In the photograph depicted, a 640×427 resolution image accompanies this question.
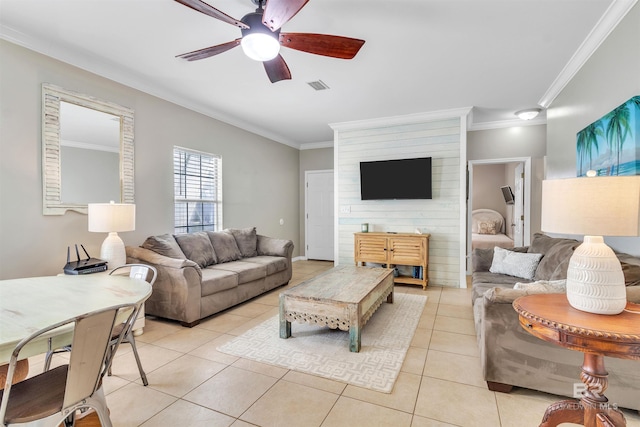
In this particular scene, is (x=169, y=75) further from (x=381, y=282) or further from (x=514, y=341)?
(x=514, y=341)

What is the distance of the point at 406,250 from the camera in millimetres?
4672

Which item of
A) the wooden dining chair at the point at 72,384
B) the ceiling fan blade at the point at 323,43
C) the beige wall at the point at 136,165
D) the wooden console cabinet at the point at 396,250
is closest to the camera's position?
the wooden dining chair at the point at 72,384

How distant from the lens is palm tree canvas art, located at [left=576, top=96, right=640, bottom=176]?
2.08 meters

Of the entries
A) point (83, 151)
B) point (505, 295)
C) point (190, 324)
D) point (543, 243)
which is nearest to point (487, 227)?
point (543, 243)

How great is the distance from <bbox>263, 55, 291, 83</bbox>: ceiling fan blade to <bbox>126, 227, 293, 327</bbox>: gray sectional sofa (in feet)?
6.56

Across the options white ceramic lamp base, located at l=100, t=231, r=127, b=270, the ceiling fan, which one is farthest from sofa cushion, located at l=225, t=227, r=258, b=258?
the ceiling fan

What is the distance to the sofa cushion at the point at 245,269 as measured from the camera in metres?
3.75

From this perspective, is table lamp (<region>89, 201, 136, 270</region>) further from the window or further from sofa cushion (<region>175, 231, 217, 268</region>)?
the window

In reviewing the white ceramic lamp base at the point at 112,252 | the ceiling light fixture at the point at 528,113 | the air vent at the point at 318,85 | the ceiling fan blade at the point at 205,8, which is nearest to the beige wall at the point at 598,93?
the ceiling light fixture at the point at 528,113

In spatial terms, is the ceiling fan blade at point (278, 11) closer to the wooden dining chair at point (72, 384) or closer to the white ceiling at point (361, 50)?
the white ceiling at point (361, 50)

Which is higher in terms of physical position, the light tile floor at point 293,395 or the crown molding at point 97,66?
the crown molding at point 97,66

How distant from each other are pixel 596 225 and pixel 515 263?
225cm

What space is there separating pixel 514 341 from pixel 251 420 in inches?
65.4

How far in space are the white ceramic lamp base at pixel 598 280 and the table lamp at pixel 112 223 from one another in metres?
3.34
